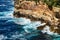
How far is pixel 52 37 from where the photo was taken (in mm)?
5207

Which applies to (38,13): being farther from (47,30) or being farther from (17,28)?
(17,28)

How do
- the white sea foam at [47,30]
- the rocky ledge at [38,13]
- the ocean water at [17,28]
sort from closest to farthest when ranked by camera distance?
the ocean water at [17,28]
the white sea foam at [47,30]
the rocky ledge at [38,13]

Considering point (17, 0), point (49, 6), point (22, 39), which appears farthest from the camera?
point (17, 0)

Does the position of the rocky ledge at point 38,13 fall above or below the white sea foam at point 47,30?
above

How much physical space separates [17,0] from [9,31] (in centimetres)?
188

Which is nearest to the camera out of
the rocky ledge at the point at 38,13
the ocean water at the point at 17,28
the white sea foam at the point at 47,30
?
the ocean water at the point at 17,28

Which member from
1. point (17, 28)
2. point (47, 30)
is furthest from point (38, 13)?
point (17, 28)

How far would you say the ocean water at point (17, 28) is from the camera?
204 inches

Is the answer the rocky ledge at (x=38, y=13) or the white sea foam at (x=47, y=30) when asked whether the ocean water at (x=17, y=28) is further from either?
the rocky ledge at (x=38, y=13)

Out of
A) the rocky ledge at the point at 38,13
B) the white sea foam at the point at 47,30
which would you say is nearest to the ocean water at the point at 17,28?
the white sea foam at the point at 47,30

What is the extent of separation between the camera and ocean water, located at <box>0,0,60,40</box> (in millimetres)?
5188

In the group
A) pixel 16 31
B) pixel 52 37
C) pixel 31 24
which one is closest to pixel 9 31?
pixel 16 31

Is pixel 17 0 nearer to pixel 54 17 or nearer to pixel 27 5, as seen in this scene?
pixel 27 5

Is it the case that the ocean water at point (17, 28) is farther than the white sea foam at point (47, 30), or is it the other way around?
the white sea foam at point (47, 30)
